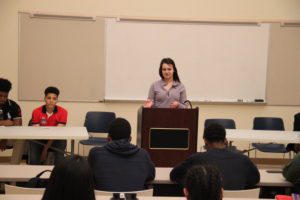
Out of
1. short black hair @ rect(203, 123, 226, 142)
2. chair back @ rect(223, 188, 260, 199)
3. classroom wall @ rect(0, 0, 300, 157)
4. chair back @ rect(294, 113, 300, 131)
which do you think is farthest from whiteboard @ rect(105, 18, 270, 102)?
chair back @ rect(223, 188, 260, 199)

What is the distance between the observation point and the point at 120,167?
3094 mm

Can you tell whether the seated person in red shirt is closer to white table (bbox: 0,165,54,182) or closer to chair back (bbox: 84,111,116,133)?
chair back (bbox: 84,111,116,133)

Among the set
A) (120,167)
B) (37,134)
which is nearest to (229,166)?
(120,167)

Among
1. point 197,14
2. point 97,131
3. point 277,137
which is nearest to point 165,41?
point 197,14

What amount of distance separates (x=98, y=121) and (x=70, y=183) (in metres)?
4.76

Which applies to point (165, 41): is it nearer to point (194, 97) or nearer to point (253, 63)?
point (194, 97)

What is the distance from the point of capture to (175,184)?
3324 millimetres

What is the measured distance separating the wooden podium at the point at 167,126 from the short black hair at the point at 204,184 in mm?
2236

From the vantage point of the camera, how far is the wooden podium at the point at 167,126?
3.97m

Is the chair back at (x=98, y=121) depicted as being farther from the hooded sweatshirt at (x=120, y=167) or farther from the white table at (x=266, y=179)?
the hooded sweatshirt at (x=120, y=167)

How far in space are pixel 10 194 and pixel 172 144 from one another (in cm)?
180

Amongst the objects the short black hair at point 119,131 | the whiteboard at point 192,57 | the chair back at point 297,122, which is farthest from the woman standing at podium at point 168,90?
the whiteboard at point 192,57

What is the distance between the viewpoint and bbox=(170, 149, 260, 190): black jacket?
304cm

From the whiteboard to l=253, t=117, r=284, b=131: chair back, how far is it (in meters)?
0.63
